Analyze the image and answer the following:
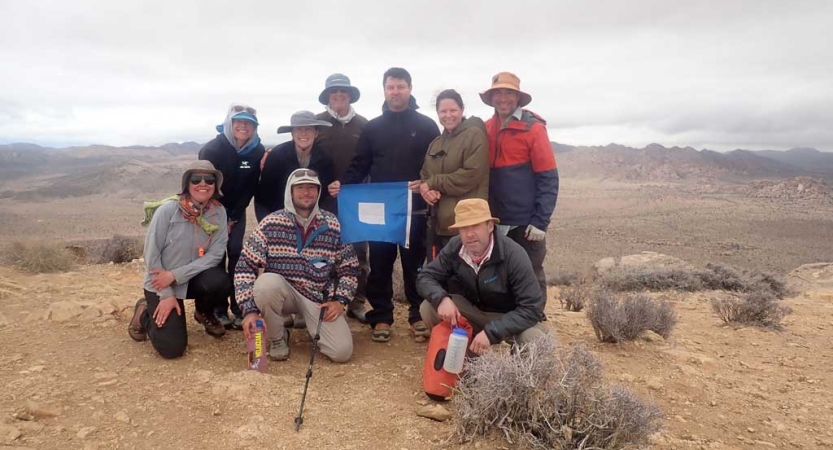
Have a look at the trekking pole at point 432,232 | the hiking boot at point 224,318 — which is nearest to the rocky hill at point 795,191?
the trekking pole at point 432,232

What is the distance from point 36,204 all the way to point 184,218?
41.0 meters

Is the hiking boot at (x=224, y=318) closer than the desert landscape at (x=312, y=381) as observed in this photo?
No

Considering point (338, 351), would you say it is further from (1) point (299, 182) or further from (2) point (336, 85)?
(2) point (336, 85)

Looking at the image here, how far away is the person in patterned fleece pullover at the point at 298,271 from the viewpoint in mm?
4301

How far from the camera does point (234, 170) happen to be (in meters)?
4.98

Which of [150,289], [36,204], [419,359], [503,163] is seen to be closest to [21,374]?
[150,289]

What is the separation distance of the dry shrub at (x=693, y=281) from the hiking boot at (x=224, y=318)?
6300mm

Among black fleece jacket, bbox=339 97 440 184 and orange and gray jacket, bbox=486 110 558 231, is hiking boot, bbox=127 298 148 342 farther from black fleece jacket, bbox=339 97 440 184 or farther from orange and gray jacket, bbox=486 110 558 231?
orange and gray jacket, bbox=486 110 558 231

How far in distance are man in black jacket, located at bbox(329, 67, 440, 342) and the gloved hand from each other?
1.10 meters

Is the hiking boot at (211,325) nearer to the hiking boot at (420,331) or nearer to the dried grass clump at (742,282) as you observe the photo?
the hiking boot at (420,331)

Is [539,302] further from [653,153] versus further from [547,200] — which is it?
[653,153]

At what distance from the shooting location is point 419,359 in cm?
459

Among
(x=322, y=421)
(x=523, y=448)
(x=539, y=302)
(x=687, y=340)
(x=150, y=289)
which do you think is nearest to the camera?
(x=523, y=448)

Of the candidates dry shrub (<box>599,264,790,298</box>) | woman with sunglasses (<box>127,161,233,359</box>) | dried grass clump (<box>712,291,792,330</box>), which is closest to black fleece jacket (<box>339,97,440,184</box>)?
woman with sunglasses (<box>127,161,233,359</box>)
